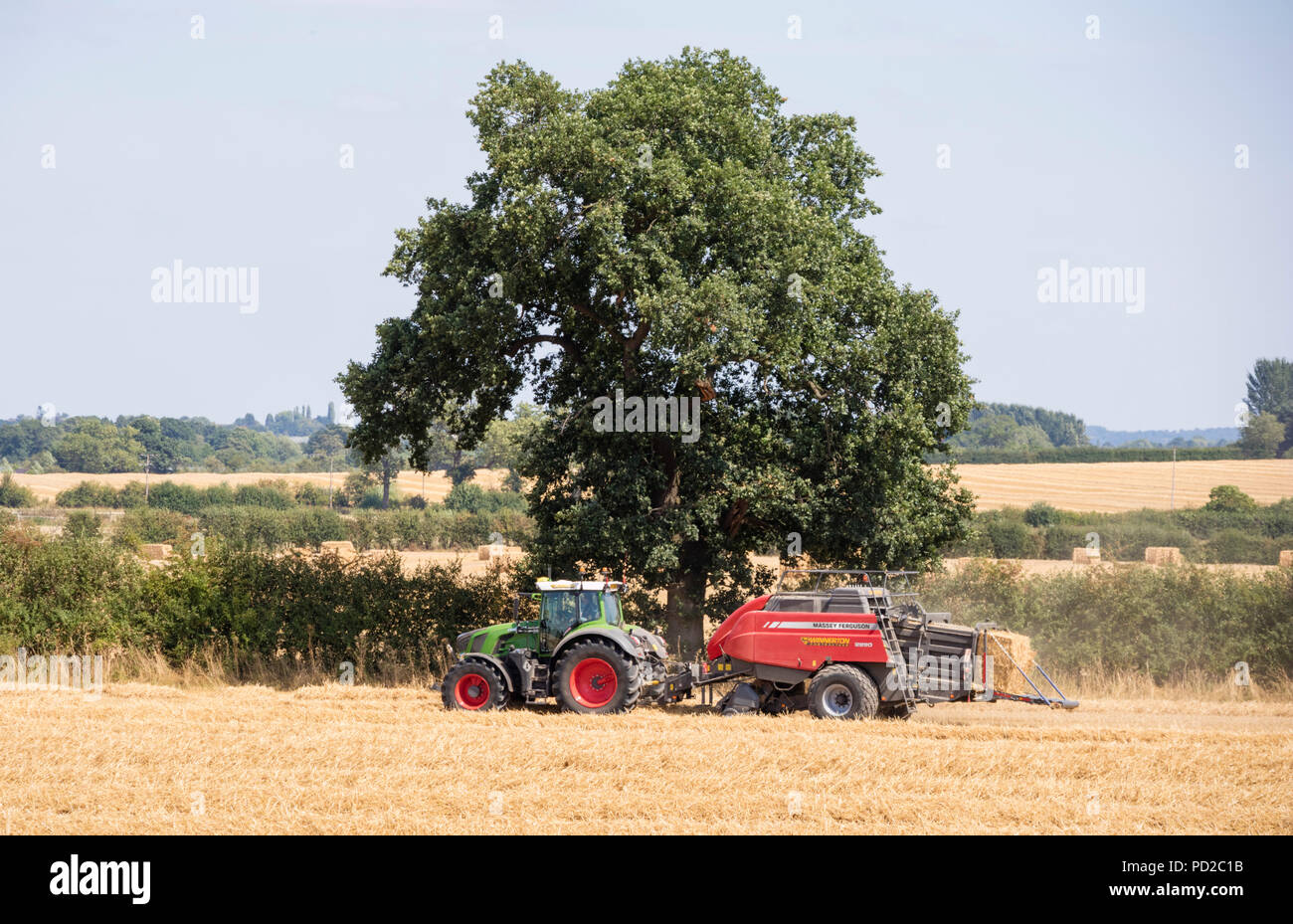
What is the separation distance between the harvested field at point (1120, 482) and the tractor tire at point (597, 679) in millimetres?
45710

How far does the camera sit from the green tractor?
17.5 metres

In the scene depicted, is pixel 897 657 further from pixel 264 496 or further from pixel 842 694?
pixel 264 496

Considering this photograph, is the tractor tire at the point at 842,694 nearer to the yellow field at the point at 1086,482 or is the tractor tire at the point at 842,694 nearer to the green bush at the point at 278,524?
the green bush at the point at 278,524

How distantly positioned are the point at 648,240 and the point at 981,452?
9166 cm

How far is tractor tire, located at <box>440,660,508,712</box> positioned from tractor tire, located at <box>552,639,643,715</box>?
102 cm

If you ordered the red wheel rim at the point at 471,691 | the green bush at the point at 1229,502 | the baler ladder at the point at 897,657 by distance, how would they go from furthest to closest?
the green bush at the point at 1229,502 → the red wheel rim at the point at 471,691 → the baler ladder at the point at 897,657

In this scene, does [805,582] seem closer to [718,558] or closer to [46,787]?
[718,558]

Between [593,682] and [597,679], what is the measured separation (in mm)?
75

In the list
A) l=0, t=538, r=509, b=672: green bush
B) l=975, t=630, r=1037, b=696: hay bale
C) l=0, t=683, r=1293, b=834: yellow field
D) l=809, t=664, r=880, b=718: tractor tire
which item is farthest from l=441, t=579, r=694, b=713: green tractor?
l=975, t=630, r=1037, b=696: hay bale

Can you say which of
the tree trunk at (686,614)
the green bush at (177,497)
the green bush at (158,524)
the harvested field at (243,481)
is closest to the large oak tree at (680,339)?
the tree trunk at (686,614)

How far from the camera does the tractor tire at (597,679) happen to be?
1731 cm

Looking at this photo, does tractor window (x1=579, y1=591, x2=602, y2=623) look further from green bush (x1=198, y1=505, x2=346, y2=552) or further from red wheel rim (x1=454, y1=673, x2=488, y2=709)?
green bush (x1=198, y1=505, x2=346, y2=552)

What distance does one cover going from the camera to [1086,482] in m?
81.8

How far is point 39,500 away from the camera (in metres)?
85.8
